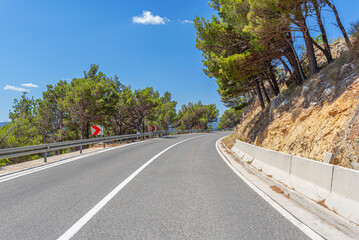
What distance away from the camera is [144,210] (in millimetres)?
3902

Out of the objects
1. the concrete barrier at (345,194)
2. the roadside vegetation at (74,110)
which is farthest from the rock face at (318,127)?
the roadside vegetation at (74,110)

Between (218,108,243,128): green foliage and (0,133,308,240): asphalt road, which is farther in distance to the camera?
(218,108,243,128): green foliage

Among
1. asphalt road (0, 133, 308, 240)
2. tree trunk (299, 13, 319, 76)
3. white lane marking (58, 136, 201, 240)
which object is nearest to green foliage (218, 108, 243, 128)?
tree trunk (299, 13, 319, 76)

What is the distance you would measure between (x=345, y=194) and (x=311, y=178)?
895 millimetres

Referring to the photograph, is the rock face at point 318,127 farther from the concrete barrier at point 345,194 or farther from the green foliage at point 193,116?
the green foliage at point 193,116

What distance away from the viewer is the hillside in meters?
6.00

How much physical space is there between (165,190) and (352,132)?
5247mm

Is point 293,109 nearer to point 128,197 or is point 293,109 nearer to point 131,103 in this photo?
point 128,197

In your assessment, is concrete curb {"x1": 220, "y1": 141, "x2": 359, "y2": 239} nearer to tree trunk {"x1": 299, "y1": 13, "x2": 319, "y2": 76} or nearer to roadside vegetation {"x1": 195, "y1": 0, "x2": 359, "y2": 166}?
roadside vegetation {"x1": 195, "y1": 0, "x2": 359, "y2": 166}

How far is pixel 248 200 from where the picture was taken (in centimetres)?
441

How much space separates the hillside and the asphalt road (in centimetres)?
301

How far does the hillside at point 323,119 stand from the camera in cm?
600

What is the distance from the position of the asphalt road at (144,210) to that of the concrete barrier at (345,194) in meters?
0.84

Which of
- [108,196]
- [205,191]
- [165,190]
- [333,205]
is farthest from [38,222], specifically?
[333,205]
